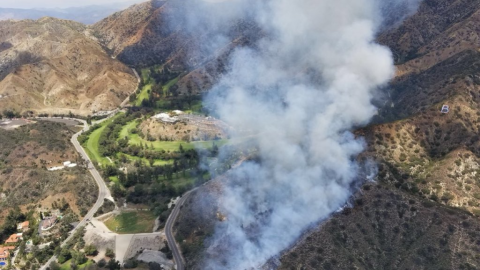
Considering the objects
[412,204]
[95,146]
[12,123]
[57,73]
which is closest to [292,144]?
[412,204]

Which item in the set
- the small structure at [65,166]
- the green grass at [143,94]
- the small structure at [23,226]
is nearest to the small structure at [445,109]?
the small structure at [23,226]

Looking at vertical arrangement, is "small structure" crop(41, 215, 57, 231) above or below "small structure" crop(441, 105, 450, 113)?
below

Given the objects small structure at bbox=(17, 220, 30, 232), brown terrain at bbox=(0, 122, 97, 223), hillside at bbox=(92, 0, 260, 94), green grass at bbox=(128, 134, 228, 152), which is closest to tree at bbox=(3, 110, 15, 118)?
brown terrain at bbox=(0, 122, 97, 223)

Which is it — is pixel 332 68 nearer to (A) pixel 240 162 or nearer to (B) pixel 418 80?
(B) pixel 418 80

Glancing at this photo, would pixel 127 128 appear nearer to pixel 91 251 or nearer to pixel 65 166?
pixel 65 166

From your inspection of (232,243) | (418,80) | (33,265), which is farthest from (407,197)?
(33,265)

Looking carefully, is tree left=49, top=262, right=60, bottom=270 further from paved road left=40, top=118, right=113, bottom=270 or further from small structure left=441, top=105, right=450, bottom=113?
small structure left=441, top=105, right=450, bottom=113
